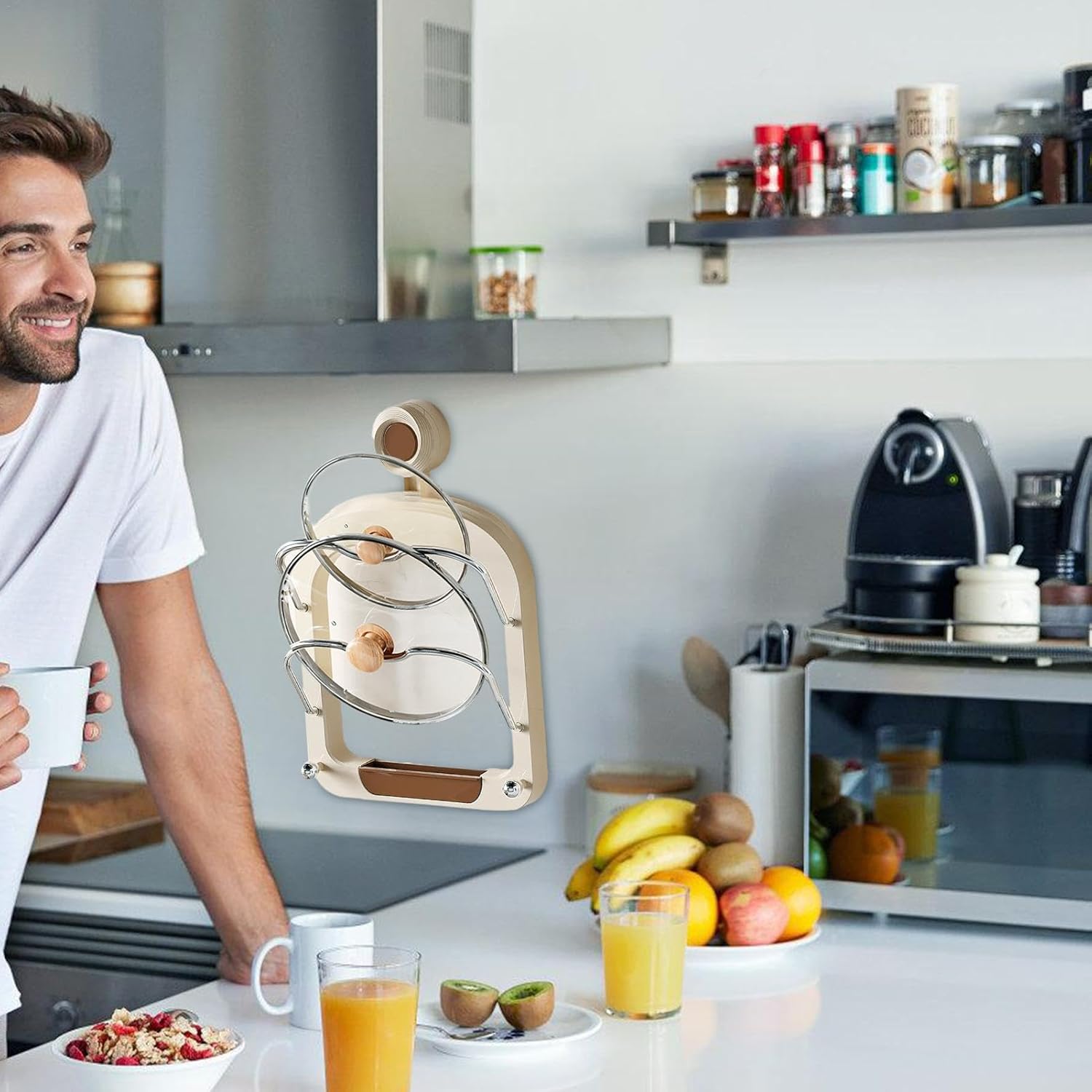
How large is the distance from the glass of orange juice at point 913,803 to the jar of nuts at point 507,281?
0.75 metres

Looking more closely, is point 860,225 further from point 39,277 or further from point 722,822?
point 39,277

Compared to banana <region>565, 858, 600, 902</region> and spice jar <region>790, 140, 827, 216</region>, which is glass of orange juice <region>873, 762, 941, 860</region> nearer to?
banana <region>565, 858, 600, 902</region>

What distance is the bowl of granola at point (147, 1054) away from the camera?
121cm

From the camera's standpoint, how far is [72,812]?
2463 millimetres

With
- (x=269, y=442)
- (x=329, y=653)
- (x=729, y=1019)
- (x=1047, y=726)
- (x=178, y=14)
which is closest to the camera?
(x=329, y=653)

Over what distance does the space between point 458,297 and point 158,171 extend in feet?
1.41

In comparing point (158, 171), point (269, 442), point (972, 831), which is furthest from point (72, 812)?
point (972, 831)

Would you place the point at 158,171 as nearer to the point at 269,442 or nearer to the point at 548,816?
the point at 269,442

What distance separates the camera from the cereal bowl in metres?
1.21

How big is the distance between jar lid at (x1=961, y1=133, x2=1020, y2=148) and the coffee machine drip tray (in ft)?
1.79

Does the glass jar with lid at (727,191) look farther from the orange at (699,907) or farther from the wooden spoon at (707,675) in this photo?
the orange at (699,907)

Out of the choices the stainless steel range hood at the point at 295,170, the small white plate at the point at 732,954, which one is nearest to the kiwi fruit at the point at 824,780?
the small white plate at the point at 732,954

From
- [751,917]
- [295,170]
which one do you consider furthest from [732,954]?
[295,170]

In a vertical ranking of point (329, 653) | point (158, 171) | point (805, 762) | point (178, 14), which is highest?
point (178, 14)
